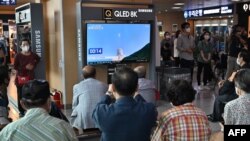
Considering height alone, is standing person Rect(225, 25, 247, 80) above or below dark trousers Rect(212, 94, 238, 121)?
above

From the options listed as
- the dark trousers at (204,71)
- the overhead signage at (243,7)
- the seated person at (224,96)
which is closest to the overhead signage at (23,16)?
the seated person at (224,96)

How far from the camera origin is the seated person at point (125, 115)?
2.01 metres

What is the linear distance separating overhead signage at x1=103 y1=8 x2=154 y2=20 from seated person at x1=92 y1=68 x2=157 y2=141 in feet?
11.8

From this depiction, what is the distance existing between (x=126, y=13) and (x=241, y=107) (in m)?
3.52

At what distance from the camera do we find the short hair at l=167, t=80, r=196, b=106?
2100 millimetres

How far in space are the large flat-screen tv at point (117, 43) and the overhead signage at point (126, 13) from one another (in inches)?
5.0

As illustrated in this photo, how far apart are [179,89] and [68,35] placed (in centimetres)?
452

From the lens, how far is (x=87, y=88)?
11.6ft

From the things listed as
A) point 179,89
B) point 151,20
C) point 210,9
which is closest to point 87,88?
point 179,89

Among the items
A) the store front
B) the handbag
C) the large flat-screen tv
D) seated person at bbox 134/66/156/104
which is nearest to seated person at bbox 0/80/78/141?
seated person at bbox 134/66/156/104

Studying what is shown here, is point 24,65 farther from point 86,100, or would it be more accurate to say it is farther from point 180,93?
point 180,93

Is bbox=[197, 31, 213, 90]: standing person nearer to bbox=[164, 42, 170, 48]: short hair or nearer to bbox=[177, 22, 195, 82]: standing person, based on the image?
bbox=[177, 22, 195, 82]: standing person

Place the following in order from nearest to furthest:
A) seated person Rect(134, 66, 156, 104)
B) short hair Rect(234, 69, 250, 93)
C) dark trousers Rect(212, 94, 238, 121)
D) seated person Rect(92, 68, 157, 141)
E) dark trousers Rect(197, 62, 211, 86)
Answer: seated person Rect(92, 68, 157, 141) → short hair Rect(234, 69, 250, 93) → seated person Rect(134, 66, 156, 104) → dark trousers Rect(212, 94, 238, 121) → dark trousers Rect(197, 62, 211, 86)

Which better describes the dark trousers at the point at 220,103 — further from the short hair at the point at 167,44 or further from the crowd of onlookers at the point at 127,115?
the short hair at the point at 167,44
